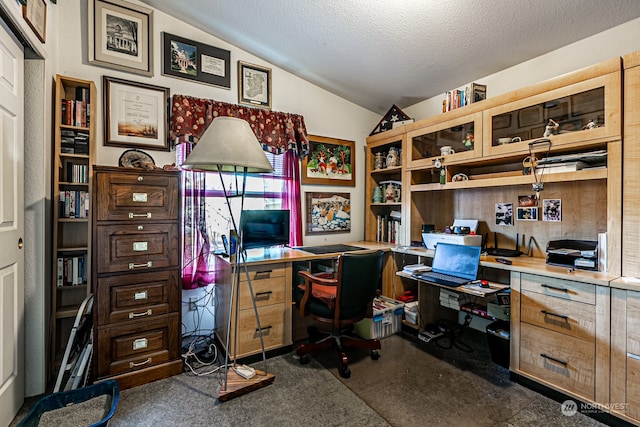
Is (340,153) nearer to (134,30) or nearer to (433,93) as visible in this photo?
(433,93)

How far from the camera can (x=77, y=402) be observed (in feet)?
5.64

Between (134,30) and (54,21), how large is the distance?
0.50 meters

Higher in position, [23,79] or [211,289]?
[23,79]

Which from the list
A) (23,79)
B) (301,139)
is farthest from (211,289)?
(23,79)

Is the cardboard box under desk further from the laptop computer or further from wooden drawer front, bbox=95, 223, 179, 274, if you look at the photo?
wooden drawer front, bbox=95, 223, 179, 274

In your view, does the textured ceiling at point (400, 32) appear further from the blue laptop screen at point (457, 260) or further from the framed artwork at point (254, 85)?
the blue laptop screen at point (457, 260)

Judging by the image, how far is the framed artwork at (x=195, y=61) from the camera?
2535mm

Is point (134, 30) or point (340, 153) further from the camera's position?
point (340, 153)

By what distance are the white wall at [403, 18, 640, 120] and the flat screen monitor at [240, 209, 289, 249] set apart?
2209 mm

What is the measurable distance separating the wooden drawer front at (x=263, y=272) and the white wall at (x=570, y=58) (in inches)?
95.0

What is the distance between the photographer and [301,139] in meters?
3.07

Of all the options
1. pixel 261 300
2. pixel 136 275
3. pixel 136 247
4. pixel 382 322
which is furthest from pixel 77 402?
pixel 382 322

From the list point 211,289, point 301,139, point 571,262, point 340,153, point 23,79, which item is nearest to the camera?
point 23,79

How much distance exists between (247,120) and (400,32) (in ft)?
4.86
